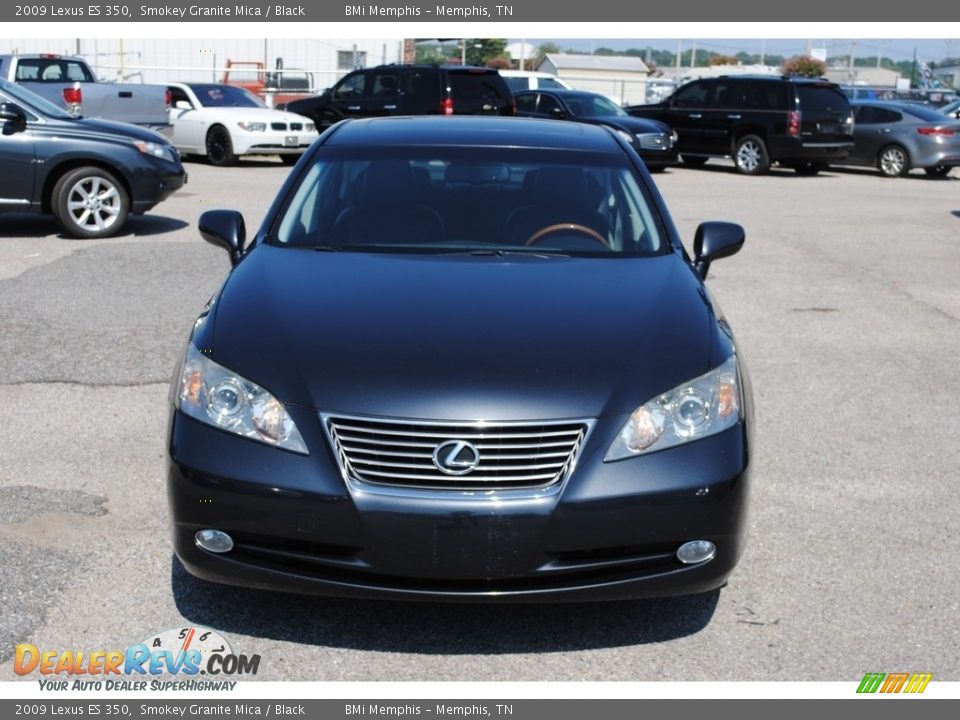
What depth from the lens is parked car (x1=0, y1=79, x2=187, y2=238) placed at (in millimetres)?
12297

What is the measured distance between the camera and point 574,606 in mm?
4430

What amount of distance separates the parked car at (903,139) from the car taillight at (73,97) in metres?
14.3

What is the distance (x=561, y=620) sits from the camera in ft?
14.2

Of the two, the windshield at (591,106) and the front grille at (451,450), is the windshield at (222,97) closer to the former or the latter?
the windshield at (591,106)

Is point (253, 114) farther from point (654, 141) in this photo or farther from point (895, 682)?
point (895, 682)

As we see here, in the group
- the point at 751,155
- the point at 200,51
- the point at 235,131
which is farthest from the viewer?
the point at 200,51

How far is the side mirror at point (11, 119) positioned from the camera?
1220cm

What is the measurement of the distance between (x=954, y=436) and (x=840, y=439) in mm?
612

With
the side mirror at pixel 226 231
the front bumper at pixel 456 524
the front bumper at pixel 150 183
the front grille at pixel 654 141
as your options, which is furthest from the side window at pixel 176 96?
the front bumper at pixel 456 524

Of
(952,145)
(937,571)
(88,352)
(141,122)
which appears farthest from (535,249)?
(952,145)

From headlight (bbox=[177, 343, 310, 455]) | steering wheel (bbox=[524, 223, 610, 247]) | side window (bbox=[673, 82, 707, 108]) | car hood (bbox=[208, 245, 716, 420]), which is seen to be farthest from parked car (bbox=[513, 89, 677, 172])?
headlight (bbox=[177, 343, 310, 455])

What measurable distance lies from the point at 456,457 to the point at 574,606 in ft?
3.03

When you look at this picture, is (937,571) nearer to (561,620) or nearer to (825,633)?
(825,633)

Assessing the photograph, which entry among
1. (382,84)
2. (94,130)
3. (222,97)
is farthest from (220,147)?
(94,130)
